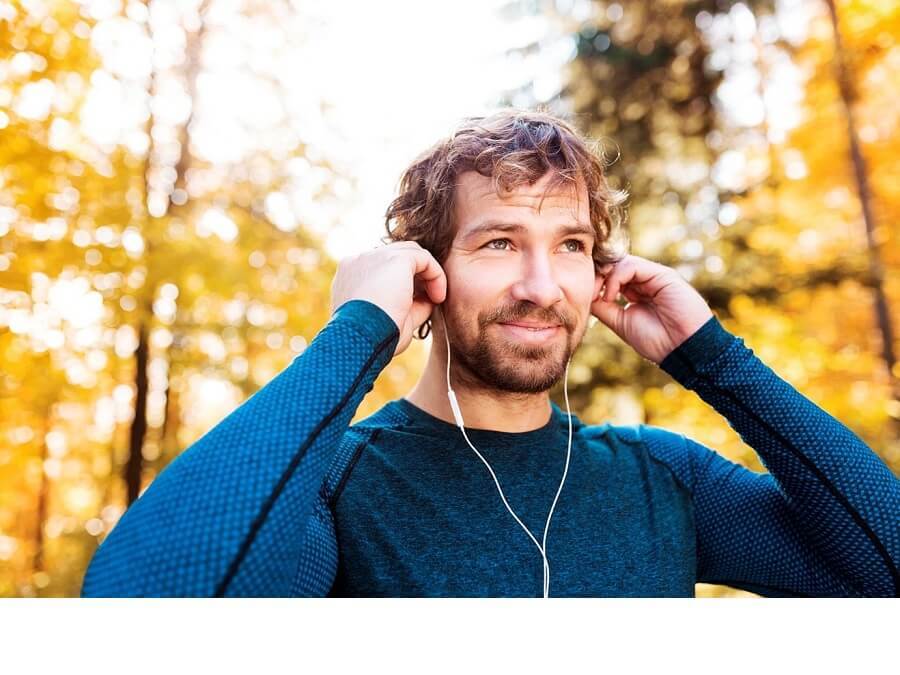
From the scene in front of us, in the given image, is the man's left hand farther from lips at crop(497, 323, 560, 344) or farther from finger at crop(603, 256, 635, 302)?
lips at crop(497, 323, 560, 344)

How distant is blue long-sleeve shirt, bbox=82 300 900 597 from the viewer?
104 centimetres

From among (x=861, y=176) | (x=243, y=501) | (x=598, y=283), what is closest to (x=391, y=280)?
(x=243, y=501)

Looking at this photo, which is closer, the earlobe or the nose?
the nose

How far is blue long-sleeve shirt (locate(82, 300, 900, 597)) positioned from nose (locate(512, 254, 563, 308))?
13.4 inches

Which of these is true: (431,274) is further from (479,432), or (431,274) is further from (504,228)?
(479,432)

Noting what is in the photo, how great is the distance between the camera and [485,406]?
5.35 feet

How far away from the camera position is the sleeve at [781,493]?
4.73 feet

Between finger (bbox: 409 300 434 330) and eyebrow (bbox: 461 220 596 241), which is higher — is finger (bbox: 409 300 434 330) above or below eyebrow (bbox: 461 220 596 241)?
below

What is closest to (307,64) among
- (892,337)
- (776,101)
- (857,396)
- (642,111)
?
(642,111)

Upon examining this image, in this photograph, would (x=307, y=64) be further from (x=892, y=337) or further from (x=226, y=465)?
(x=892, y=337)

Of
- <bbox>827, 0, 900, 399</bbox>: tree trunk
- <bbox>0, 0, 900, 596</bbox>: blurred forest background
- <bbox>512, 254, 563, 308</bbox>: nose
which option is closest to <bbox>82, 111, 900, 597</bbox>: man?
<bbox>512, 254, 563, 308</bbox>: nose

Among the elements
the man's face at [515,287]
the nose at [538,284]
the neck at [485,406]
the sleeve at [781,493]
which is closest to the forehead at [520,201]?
the man's face at [515,287]
